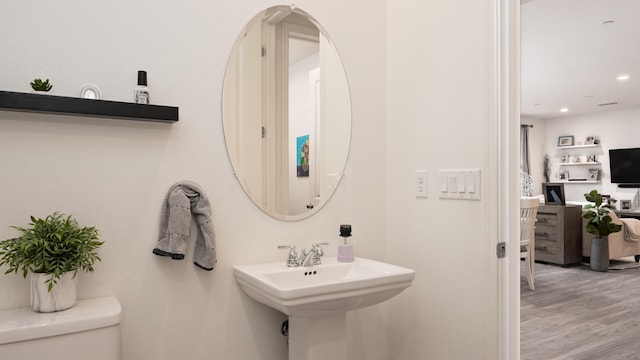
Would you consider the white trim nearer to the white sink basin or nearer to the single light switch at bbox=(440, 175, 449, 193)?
the single light switch at bbox=(440, 175, 449, 193)

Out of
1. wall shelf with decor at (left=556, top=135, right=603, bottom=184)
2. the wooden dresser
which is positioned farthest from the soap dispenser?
wall shelf with decor at (left=556, top=135, right=603, bottom=184)

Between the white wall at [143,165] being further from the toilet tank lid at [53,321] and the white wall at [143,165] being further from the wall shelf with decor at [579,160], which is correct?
the wall shelf with decor at [579,160]

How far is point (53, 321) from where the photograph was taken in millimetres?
1211

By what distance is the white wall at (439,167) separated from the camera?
5.51ft

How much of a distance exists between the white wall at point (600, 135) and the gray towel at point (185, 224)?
956 centimetres

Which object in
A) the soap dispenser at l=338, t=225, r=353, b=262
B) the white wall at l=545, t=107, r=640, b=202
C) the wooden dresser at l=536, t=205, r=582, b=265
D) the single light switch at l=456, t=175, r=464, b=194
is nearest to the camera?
the single light switch at l=456, t=175, r=464, b=194

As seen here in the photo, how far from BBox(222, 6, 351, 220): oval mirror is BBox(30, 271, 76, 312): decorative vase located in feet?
2.39

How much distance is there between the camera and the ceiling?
12.3 feet

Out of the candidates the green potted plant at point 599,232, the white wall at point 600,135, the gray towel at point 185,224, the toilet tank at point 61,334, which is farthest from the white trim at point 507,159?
the white wall at point 600,135

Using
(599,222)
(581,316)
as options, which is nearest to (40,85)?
(581,316)

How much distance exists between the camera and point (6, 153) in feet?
4.44

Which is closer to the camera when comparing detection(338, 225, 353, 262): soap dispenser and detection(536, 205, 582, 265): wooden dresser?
detection(338, 225, 353, 262): soap dispenser

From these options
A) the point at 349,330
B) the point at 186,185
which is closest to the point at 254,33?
the point at 186,185

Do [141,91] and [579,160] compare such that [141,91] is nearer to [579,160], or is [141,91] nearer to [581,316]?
[581,316]
